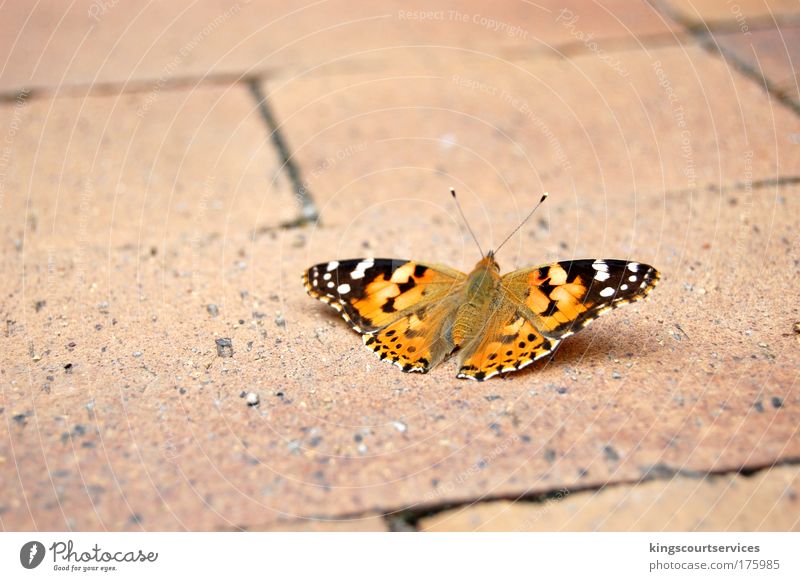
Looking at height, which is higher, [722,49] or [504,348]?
[722,49]

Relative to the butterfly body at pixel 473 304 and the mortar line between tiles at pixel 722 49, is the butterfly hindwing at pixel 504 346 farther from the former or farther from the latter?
the mortar line between tiles at pixel 722 49

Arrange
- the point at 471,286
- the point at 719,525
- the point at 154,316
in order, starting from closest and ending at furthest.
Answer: the point at 719,525 → the point at 471,286 → the point at 154,316

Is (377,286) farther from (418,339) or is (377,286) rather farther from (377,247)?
(377,247)

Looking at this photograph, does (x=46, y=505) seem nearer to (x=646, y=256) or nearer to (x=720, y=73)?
(x=646, y=256)

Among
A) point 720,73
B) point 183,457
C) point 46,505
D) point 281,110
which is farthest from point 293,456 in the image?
point 720,73

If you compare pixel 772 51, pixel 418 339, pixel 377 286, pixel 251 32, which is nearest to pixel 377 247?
pixel 377 286

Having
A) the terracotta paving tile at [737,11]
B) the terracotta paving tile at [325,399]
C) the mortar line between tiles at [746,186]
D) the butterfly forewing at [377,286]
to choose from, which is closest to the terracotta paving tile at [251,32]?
the terracotta paving tile at [737,11]
